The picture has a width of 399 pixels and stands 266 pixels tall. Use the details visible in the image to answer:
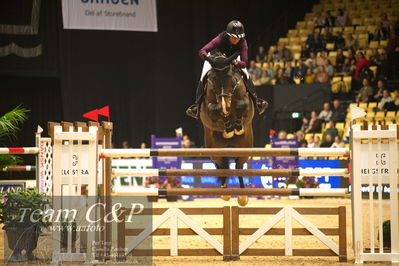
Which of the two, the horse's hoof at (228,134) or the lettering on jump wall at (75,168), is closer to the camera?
the lettering on jump wall at (75,168)

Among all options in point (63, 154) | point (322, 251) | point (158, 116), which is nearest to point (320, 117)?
point (158, 116)

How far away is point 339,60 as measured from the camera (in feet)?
49.2

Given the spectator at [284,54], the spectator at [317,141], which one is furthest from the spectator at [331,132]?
the spectator at [284,54]

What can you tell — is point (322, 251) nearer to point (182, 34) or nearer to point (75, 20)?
point (75, 20)

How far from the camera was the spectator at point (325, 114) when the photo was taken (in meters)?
14.1

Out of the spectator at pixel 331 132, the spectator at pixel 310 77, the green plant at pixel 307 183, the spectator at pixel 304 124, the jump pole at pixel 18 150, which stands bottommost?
the green plant at pixel 307 183

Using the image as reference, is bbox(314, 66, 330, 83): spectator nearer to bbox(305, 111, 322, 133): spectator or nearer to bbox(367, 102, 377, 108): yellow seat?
bbox(305, 111, 322, 133): spectator

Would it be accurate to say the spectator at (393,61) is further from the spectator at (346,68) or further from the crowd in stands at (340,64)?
the spectator at (346,68)

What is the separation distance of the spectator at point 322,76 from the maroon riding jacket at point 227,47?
8046 mm

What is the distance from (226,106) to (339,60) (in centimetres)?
933

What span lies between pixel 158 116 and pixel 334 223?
8850 mm

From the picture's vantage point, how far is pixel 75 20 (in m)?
14.5

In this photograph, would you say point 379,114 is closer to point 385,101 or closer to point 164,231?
point 385,101

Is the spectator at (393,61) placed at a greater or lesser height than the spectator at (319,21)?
lesser
